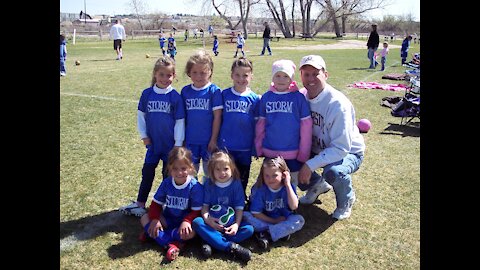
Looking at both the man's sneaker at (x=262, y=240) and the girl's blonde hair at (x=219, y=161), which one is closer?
the man's sneaker at (x=262, y=240)

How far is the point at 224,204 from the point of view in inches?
149

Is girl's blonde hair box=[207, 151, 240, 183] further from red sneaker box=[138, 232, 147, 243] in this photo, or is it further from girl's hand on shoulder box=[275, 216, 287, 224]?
red sneaker box=[138, 232, 147, 243]

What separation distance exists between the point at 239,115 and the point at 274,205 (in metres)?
0.91

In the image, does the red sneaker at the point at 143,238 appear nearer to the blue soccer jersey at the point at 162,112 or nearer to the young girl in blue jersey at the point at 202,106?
the young girl in blue jersey at the point at 202,106

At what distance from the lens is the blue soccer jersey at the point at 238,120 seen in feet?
13.1

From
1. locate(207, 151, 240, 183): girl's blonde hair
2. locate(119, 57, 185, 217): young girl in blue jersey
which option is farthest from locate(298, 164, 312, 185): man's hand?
locate(119, 57, 185, 217): young girl in blue jersey

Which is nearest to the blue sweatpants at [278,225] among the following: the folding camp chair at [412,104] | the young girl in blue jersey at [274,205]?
the young girl in blue jersey at [274,205]

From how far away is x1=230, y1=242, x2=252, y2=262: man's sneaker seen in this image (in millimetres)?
3387

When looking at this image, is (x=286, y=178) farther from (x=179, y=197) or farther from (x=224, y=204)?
(x=179, y=197)

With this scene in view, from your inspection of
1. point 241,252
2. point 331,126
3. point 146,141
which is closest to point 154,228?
point 241,252

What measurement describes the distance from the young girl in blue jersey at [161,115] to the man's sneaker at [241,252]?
3.44 feet
